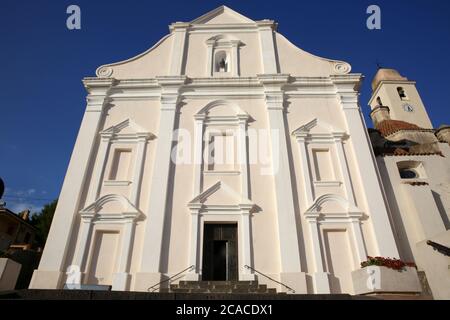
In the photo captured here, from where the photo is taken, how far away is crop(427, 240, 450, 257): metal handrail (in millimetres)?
9328

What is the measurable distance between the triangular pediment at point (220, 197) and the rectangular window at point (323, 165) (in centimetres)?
341

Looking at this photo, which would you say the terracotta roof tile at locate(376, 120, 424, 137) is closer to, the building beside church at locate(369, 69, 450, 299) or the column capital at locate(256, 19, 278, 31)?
the building beside church at locate(369, 69, 450, 299)

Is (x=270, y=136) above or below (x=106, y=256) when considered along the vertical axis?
above

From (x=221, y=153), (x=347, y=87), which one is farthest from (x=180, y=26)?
(x=347, y=87)

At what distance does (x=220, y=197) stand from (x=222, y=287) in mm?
3617

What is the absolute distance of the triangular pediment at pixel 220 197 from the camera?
11109 millimetres

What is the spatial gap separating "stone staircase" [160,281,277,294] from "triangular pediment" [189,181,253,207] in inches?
118

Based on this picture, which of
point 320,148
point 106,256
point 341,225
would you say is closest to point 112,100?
point 106,256

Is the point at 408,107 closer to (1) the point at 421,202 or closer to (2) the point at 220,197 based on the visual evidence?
(1) the point at 421,202

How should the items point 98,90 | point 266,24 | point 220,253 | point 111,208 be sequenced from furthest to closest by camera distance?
1. point 266,24
2. point 98,90
3. point 111,208
4. point 220,253

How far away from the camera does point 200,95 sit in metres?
13.9

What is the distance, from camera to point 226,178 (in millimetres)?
11781

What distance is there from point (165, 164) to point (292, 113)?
639cm
